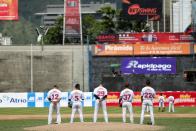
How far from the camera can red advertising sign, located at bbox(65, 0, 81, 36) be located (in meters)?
77.5

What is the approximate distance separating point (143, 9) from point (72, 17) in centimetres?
1134

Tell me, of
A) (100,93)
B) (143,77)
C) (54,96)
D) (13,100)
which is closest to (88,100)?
(13,100)

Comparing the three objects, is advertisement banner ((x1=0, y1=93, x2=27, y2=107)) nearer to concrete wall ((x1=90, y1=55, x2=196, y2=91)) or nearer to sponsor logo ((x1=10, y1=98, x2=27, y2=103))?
sponsor logo ((x1=10, y1=98, x2=27, y2=103))

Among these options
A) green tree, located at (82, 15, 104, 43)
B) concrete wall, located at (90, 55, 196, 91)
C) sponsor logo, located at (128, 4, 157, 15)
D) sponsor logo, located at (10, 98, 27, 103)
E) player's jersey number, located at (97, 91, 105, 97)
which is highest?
sponsor logo, located at (128, 4, 157, 15)

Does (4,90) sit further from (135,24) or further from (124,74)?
(135,24)

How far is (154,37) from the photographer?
279ft

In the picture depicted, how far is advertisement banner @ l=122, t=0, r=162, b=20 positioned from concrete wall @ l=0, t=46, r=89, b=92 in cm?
827

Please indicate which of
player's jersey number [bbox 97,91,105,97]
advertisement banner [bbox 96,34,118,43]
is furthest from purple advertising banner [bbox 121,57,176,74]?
player's jersey number [bbox 97,91,105,97]

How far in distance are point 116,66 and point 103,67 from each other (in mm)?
2185

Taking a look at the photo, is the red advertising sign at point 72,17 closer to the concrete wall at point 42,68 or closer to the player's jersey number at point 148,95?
the concrete wall at point 42,68

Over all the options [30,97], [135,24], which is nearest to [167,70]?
[30,97]

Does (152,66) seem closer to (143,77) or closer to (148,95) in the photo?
(143,77)

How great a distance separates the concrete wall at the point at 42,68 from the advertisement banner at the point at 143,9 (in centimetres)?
827

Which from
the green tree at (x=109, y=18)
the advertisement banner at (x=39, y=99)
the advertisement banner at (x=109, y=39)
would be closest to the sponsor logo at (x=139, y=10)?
the advertisement banner at (x=109, y=39)
